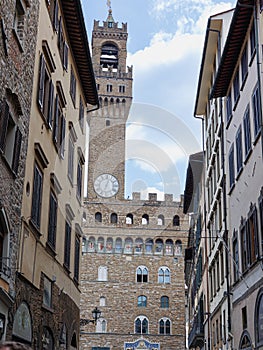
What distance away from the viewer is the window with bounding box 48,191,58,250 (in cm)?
1412

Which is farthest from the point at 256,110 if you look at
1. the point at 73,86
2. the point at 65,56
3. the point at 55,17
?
the point at 73,86

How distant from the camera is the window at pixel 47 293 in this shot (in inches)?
523

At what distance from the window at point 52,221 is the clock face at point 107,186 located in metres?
42.1

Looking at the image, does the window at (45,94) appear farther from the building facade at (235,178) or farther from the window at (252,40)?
the window at (252,40)

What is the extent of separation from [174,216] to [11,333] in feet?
154

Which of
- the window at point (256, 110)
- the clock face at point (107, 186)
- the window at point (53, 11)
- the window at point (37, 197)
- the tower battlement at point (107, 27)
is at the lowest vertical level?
the window at point (37, 197)

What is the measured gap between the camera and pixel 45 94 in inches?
545

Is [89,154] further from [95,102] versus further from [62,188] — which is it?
[62,188]

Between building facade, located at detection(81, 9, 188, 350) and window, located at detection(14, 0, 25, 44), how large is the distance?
4075cm

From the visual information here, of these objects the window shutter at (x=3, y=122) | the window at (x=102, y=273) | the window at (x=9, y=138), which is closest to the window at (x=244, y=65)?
the window at (x=9, y=138)

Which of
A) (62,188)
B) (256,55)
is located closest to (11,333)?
(62,188)

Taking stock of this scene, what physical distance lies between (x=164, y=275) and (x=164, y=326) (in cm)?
466

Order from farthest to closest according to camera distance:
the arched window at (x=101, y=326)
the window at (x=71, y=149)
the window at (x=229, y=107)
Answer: the arched window at (x=101, y=326)
the window at (x=229, y=107)
the window at (x=71, y=149)

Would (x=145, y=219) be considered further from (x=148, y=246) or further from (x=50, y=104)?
(x=50, y=104)
